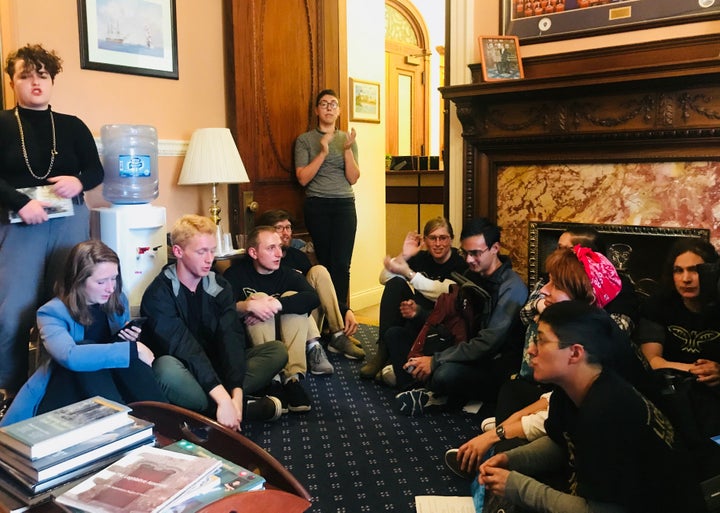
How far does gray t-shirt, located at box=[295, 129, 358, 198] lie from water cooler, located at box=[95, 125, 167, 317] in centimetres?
97

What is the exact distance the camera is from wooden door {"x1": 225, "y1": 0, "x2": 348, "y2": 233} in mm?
3557

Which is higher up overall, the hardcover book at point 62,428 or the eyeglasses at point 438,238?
the eyeglasses at point 438,238

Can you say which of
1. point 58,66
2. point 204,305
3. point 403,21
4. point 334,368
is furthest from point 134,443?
point 403,21

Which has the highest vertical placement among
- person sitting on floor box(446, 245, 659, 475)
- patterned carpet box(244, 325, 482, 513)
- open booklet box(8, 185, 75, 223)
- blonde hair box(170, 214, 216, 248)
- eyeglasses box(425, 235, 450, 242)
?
open booklet box(8, 185, 75, 223)

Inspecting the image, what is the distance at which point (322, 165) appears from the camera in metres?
3.82

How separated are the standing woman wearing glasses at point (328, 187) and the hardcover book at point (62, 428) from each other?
2373mm

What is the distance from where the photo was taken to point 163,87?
130 inches

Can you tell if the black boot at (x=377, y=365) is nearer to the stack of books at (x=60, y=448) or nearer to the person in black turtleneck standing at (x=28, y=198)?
the person in black turtleneck standing at (x=28, y=198)

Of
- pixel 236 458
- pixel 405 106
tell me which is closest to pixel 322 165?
pixel 236 458

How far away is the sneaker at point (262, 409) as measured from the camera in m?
2.58

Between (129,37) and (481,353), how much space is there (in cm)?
225

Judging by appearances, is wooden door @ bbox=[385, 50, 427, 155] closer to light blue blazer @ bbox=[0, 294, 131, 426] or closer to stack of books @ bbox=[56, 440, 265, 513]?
light blue blazer @ bbox=[0, 294, 131, 426]

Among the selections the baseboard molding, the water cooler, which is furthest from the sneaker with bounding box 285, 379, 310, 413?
the baseboard molding

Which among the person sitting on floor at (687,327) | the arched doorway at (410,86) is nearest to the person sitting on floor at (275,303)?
the person sitting on floor at (687,327)
